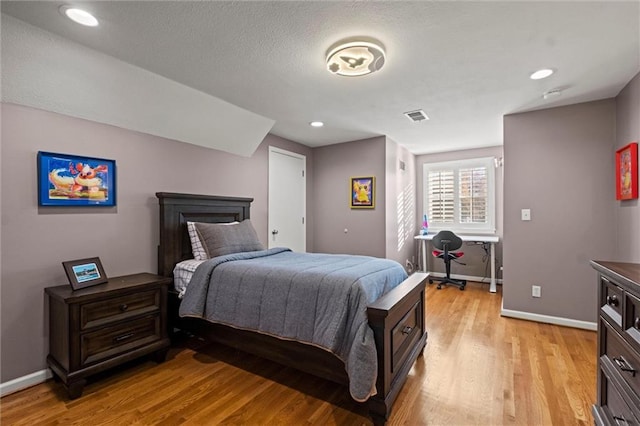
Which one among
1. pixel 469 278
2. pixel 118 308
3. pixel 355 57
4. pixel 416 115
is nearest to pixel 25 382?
pixel 118 308

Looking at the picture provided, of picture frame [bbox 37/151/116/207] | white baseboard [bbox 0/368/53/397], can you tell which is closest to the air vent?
picture frame [bbox 37/151/116/207]

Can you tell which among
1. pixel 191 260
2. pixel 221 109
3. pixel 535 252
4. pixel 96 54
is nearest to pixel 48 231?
pixel 191 260

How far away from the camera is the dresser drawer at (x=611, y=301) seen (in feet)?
4.11

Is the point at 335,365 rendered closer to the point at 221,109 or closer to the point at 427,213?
the point at 221,109

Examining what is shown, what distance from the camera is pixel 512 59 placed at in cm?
216

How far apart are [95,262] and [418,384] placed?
2.57 meters

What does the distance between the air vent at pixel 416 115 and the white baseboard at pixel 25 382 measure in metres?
3.94

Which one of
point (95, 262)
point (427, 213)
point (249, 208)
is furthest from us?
point (427, 213)

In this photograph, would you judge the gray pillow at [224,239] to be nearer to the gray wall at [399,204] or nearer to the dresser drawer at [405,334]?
the dresser drawer at [405,334]

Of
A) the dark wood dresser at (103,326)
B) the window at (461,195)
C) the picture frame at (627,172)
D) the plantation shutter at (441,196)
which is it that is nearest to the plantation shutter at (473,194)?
the window at (461,195)

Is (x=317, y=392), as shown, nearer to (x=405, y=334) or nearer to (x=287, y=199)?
(x=405, y=334)

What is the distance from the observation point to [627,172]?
2564 millimetres

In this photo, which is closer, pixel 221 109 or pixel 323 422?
pixel 323 422

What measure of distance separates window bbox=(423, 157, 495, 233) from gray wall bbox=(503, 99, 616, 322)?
1.84m
